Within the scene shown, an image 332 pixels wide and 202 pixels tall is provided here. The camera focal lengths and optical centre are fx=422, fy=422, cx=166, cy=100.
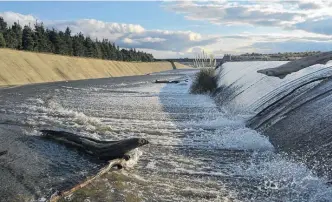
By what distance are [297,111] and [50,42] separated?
286 ft

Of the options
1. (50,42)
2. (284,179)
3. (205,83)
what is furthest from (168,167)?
(50,42)

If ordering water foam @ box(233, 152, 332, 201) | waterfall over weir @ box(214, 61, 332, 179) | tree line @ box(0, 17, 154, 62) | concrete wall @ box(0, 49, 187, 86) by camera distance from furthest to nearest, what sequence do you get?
tree line @ box(0, 17, 154, 62) < concrete wall @ box(0, 49, 187, 86) < waterfall over weir @ box(214, 61, 332, 179) < water foam @ box(233, 152, 332, 201)

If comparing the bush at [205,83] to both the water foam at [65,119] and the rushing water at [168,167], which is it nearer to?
the water foam at [65,119]

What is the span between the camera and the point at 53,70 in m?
81.0

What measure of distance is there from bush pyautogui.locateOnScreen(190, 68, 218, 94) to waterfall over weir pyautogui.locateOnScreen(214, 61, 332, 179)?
49.0 feet

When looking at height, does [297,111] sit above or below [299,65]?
below

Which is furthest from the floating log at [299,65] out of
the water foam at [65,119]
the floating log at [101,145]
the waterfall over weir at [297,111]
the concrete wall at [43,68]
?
the concrete wall at [43,68]

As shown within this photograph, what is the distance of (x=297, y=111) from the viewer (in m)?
16.9

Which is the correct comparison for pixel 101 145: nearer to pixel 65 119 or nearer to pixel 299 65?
pixel 65 119

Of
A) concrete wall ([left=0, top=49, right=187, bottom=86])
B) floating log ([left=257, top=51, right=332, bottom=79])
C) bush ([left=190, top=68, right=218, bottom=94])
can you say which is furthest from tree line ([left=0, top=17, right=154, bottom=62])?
floating log ([left=257, top=51, right=332, bottom=79])

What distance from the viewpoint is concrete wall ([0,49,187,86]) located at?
211ft

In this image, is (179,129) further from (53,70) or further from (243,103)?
(53,70)

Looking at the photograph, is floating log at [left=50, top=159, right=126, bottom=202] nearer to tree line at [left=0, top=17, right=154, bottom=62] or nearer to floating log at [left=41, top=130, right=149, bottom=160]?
floating log at [left=41, top=130, right=149, bottom=160]

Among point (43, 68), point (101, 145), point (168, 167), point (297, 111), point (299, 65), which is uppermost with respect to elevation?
point (299, 65)
